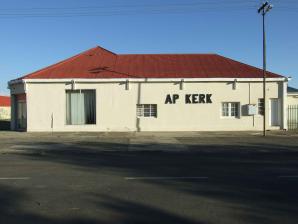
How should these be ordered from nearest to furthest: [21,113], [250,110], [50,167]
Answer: [50,167], [250,110], [21,113]

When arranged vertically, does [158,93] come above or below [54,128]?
above

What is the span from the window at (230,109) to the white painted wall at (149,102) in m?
0.42

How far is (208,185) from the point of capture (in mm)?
10664

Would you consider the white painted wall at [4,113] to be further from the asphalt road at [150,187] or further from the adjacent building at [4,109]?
the asphalt road at [150,187]

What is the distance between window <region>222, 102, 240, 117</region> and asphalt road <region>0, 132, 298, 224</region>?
1353 cm

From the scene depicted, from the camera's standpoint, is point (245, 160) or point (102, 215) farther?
point (245, 160)

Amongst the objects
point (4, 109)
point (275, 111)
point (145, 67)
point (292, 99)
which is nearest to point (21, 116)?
point (145, 67)

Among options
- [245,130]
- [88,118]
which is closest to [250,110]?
[245,130]

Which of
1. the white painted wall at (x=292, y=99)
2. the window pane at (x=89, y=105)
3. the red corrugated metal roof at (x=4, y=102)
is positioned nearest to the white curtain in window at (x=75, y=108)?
the window pane at (x=89, y=105)

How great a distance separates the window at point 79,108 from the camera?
32812 mm

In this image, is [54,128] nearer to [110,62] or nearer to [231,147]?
[110,62]

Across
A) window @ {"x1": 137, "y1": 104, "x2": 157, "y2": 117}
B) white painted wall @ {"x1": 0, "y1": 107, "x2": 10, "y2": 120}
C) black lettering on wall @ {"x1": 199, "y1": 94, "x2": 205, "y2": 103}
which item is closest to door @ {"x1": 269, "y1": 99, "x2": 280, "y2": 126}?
black lettering on wall @ {"x1": 199, "y1": 94, "x2": 205, "y2": 103}

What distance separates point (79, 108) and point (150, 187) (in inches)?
905

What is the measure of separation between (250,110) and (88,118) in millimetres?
10648
